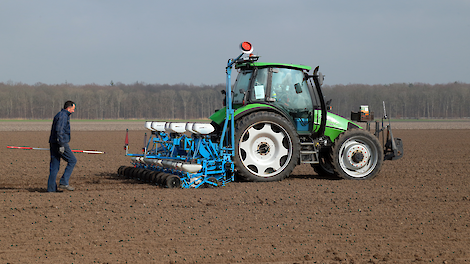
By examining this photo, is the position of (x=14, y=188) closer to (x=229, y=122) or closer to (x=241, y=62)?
(x=229, y=122)

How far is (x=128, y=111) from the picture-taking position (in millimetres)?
133000

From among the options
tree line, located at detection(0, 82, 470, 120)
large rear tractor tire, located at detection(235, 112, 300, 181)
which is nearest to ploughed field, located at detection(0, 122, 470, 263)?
large rear tractor tire, located at detection(235, 112, 300, 181)

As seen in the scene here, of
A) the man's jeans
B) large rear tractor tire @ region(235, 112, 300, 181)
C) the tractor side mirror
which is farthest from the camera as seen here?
the tractor side mirror

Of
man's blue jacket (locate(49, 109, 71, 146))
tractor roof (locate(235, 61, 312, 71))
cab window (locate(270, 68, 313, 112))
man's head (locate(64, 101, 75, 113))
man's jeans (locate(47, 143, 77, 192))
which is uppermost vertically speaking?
tractor roof (locate(235, 61, 312, 71))

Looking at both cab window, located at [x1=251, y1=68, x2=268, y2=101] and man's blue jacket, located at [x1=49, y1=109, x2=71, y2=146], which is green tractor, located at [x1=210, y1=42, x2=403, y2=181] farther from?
man's blue jacket, located at [x1=49, y1=109, x2=71, y2=146]

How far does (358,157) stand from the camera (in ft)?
33.5

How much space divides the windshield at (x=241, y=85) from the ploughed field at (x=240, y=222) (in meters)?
1.89

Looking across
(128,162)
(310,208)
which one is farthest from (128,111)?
(310,208)

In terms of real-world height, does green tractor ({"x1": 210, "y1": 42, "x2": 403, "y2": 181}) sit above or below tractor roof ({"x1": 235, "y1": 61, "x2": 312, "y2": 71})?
below

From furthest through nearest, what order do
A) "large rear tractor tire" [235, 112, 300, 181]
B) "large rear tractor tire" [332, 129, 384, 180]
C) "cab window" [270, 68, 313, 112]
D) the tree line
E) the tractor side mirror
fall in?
the tree line, "large rear tractor tire" [332, 129, 384, 180], the tractor side mirror, "cab window" [270, 68, 313, 112], "large rear tractor tire" [235, 112, 300, 181]

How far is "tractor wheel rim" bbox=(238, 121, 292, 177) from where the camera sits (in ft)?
31.4

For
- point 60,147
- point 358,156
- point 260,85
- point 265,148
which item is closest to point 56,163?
point 60,147

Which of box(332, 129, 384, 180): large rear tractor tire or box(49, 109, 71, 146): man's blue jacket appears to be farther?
box(332, 129, 384, 180): large rear tractor tire

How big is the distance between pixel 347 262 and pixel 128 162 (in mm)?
10822
